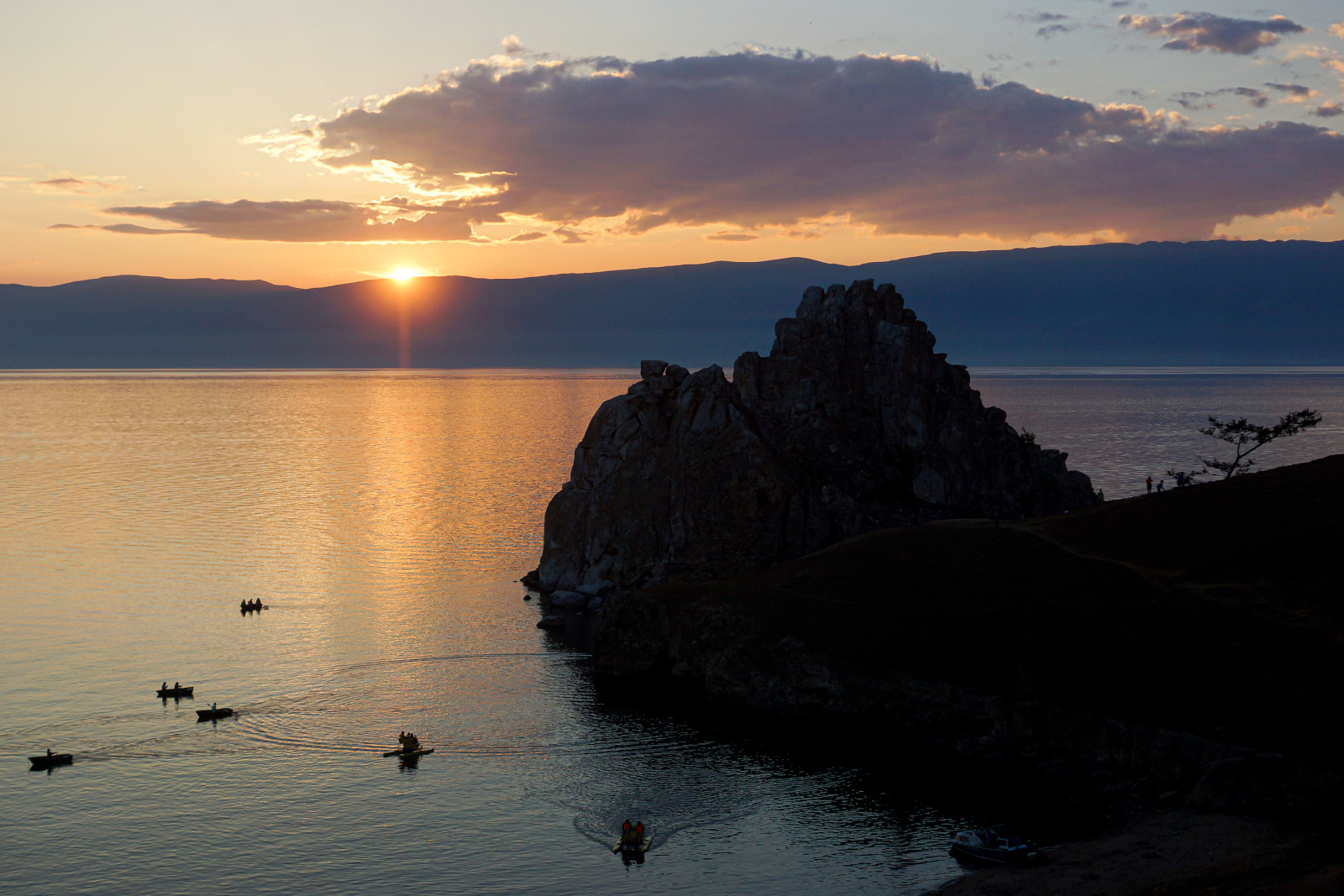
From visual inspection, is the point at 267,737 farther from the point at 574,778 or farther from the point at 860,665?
the point at 860,665

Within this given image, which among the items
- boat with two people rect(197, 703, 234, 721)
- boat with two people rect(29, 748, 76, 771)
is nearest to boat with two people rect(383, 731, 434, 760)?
boat with two people rect(197, 703, 234, 721)

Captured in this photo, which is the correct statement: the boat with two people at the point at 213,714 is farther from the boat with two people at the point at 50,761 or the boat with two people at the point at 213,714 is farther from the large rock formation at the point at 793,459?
the large rock formation at the point at 793,459

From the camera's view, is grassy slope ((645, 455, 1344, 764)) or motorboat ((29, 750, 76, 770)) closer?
grassy slope ((645, 455, 1344, 764))

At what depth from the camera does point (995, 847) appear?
56594 mm

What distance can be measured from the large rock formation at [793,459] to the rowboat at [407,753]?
143 feet

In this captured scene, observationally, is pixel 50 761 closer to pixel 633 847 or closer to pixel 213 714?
pixel 213 714

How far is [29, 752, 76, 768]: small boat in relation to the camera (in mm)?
69375

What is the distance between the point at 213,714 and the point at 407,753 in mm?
18034

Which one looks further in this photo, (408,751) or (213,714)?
(213,714)

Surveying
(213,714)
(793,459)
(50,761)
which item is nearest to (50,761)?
(50,761)

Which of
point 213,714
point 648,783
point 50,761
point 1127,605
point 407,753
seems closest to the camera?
point 648,783

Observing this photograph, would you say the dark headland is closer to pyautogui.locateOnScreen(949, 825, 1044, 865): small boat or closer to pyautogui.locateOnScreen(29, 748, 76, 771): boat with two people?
pyautogui.locateOnScreen(949, 825, 1044, 865): small boat

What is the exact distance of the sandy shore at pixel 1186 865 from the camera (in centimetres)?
4822

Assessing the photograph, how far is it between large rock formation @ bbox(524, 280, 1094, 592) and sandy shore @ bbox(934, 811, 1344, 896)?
59436 mm
